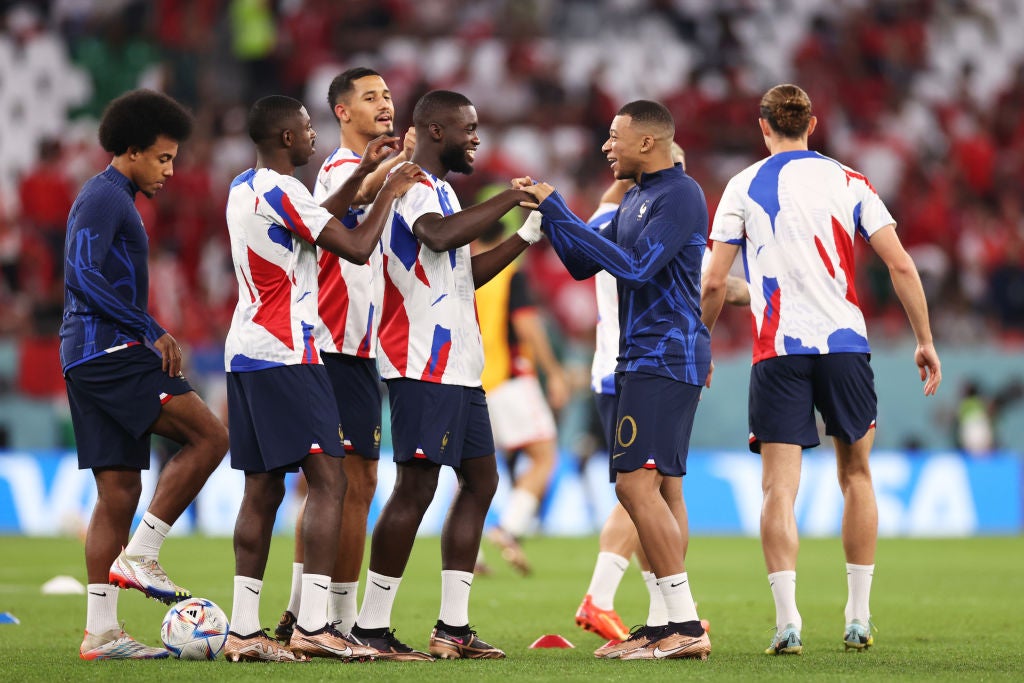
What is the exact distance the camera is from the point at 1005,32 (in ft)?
81.8

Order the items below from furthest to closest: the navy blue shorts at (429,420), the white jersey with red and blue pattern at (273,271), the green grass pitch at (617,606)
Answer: the navy blue shorts at (429,420) → the white jersey with red and blue pattern at (273,271) → the green grass pitch at (617,606)

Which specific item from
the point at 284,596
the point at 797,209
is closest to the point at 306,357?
the point at 797,209

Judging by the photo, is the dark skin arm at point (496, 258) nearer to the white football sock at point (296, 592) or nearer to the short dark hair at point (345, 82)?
the short dark hair at point (345, 82)

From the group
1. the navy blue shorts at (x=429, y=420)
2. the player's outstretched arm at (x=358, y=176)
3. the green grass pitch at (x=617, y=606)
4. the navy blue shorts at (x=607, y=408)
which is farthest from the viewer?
the navy blue shorts at (x=607, y=408)

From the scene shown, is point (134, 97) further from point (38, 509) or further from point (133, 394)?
point (38, 509)

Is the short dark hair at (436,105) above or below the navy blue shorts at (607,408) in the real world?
above

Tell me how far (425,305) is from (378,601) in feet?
4.50

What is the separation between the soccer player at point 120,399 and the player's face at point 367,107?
115 cm

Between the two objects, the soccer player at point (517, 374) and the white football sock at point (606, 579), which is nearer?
the white football sock at point (606, 579)

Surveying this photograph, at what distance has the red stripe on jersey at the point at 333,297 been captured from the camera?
690cm

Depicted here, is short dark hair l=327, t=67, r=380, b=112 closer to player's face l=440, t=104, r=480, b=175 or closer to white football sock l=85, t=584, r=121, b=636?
player's face l=440, t=104, r=480, b=175

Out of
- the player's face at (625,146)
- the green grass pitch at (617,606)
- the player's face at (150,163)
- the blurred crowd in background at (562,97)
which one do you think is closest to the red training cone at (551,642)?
the green grass pitch at (617,606)

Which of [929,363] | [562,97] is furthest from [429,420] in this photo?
[562,97]

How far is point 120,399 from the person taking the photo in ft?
21.8
